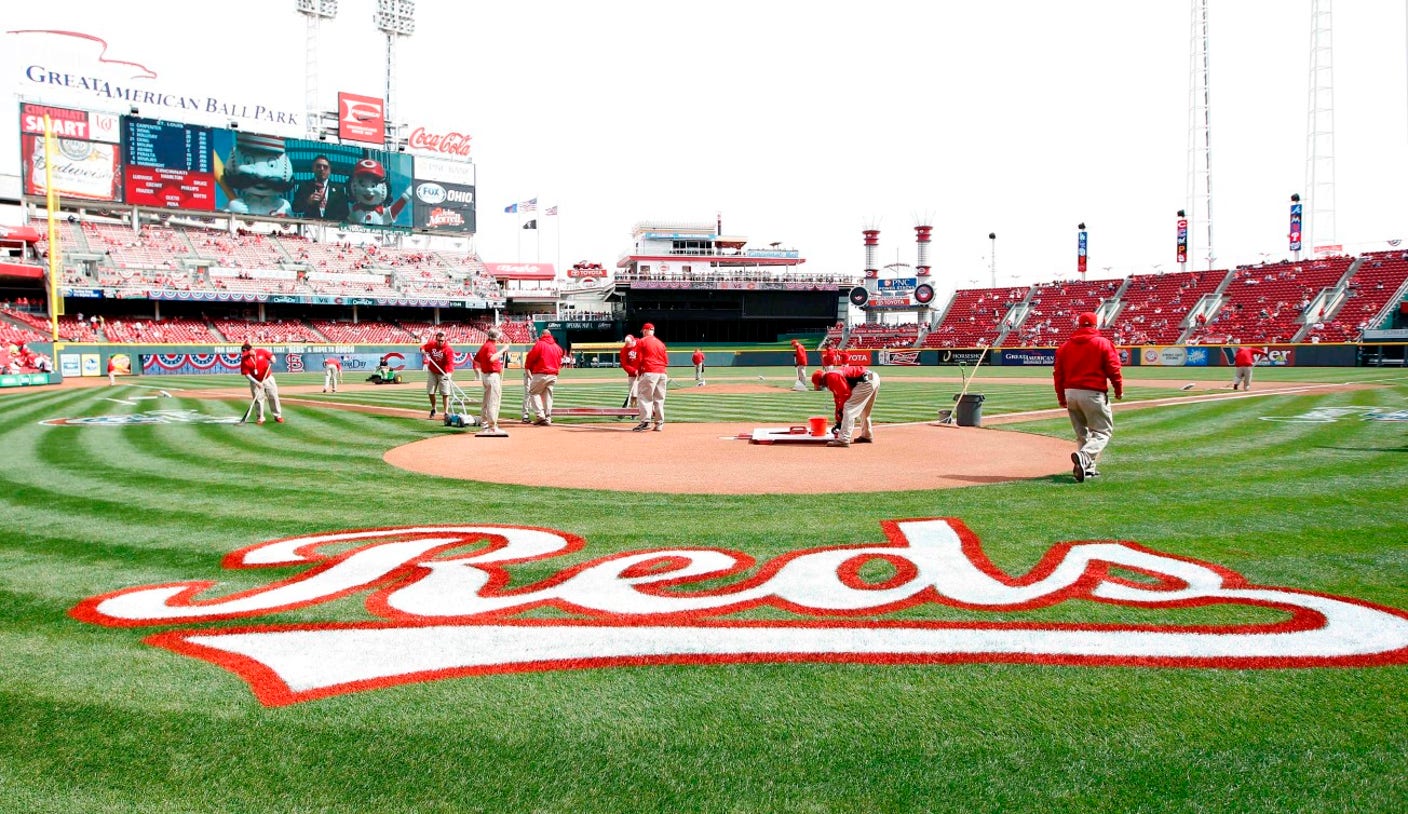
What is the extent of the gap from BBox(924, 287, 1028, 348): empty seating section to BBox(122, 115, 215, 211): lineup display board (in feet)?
191

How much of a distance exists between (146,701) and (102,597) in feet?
6.35

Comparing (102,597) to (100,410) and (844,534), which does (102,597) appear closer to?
(844,534)

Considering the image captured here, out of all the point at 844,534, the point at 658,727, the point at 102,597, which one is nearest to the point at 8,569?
the point at 102,597

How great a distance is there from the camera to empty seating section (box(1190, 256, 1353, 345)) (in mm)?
49906

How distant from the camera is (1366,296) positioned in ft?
160

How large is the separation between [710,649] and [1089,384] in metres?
7.03

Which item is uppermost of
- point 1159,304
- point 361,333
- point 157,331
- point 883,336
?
point 1159,304

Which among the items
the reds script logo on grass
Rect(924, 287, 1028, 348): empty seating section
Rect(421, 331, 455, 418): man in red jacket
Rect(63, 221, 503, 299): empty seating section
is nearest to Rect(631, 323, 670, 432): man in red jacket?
Rect(421, 331, 455, 418): man in red jacket

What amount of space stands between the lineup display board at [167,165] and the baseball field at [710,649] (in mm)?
66173

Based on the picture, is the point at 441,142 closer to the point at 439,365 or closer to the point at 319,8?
the point at 319,8

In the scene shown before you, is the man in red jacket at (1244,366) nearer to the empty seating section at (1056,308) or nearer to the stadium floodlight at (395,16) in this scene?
the empty seating section at (1056,308)

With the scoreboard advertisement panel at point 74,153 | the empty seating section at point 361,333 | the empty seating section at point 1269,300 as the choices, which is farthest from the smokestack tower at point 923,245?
the scoreboard advertisement panel at point 74,153

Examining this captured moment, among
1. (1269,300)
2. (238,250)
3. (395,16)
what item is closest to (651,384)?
(1269,300)

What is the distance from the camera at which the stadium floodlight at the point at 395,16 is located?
7350cm
